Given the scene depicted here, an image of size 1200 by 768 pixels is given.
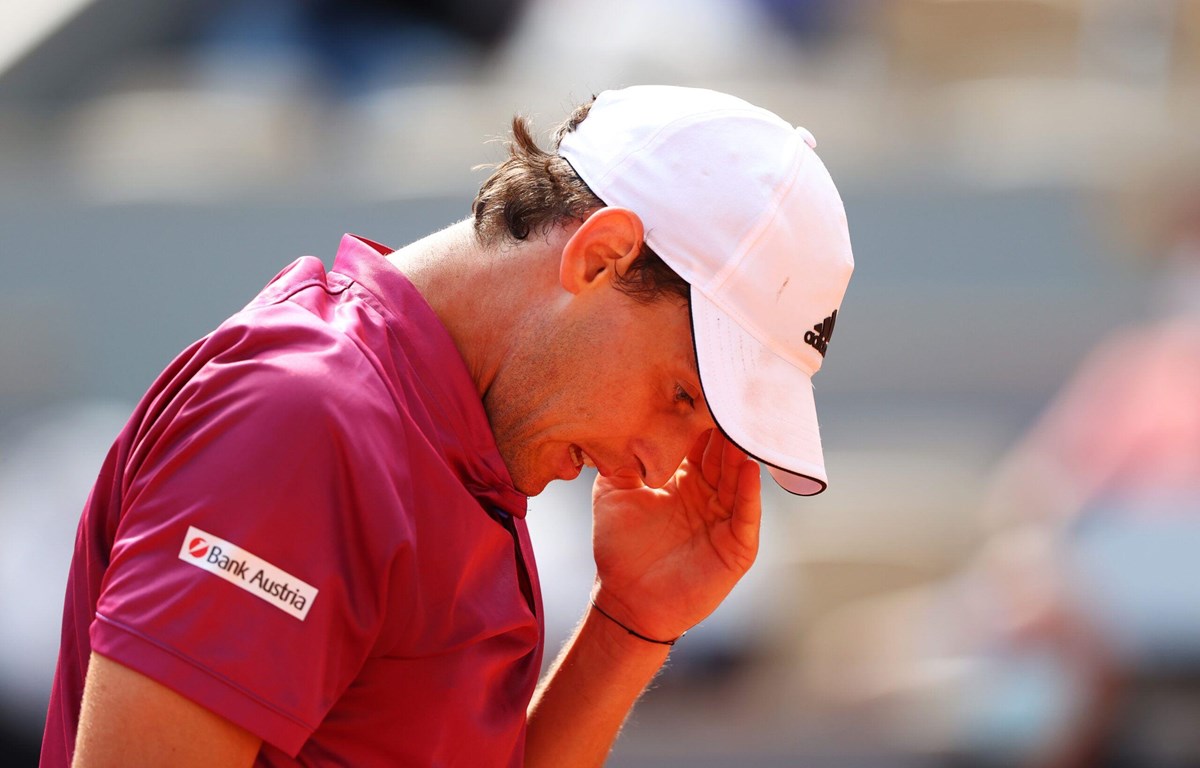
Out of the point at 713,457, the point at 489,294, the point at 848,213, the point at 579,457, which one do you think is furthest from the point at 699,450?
the point at 848,213

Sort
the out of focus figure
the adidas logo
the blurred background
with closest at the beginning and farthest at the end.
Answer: the adidas logo
the out of focus figure
the blurred background

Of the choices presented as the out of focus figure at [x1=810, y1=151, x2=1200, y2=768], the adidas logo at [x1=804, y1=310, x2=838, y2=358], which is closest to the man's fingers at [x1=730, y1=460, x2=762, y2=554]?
the adidas logo at [x1=804, y1=310, x2=838, y2=358]

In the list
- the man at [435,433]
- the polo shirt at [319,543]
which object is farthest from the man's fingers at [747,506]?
the polo shirt at [319,543]

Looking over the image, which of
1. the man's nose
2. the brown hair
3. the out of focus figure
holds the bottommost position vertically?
the out of focus figure

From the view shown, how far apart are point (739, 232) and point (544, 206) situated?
0.69 feet

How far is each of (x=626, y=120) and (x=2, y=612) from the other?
3064mm

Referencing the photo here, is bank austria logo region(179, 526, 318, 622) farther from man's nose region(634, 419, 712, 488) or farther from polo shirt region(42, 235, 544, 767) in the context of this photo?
man's nose region(634, 419, 712, 488)

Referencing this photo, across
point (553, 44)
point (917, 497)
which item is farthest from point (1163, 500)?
point (553, 44)

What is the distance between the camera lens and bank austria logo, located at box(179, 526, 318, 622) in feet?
3.85

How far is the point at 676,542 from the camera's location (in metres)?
1.88

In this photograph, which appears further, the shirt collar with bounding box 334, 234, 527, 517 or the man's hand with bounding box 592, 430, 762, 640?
the man's hand with bounding box 592, 430, 762, 640

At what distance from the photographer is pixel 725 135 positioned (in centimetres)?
147

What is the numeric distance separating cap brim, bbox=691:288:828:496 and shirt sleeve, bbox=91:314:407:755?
0.35 metres

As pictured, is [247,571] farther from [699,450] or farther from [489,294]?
[699,450]
